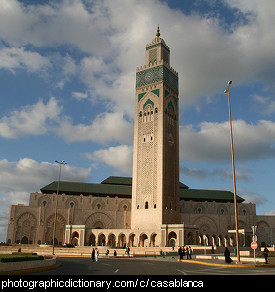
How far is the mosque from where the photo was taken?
54.4 metres

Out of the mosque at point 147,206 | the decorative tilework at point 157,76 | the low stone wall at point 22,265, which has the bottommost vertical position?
the low stone wall at point 22,265

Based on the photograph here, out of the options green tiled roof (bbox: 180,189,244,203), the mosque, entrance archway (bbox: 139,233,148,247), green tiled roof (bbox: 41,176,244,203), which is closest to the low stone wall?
the mosque

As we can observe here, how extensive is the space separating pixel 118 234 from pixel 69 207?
12.9m

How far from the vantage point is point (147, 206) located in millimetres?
55562

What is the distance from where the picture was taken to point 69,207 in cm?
6406

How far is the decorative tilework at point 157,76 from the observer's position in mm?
59938

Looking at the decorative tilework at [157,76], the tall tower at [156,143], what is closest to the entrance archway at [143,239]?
the tall tower at [156,143]

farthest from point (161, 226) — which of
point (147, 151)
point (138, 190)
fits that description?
point (147, 151)

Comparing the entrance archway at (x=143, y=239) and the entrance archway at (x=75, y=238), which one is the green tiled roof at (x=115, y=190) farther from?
the entrance archway at (x=143, y=239)

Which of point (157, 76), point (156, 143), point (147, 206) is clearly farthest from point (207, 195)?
point (157, 76)

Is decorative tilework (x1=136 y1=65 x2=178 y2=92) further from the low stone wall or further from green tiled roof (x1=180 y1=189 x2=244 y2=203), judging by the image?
the low stone wall

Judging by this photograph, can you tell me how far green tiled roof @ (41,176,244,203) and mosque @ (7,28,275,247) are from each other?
0.65 feet
